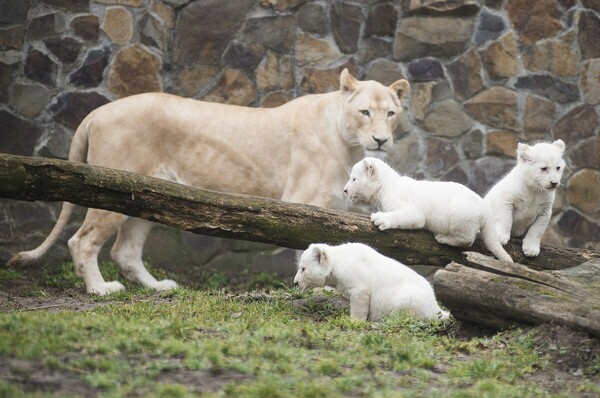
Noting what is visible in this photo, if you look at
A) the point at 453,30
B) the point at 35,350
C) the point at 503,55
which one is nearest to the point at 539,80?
the point at 503,55

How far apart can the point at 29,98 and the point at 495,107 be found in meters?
5.70

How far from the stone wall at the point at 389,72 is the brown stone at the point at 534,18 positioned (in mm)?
12

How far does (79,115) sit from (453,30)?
15.4 ft

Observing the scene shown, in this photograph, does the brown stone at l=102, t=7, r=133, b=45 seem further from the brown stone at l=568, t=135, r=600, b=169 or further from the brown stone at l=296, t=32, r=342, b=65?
the brown stone at l=568, t=135, r=600, b=169

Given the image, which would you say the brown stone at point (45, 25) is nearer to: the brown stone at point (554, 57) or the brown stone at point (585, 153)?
the brown stone at point (554, 57)

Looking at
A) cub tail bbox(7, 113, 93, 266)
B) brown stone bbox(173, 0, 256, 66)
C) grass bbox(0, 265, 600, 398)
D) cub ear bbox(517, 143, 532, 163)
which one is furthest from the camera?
brown stone bbox(173, 0, 256, 66)

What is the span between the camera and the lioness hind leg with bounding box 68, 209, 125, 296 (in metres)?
9.05

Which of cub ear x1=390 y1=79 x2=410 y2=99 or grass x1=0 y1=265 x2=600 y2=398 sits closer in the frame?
grass x1=0 y1=265 x2=600 y2=398

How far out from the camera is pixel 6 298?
8.40m

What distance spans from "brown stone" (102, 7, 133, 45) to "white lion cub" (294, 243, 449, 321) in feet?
17.0

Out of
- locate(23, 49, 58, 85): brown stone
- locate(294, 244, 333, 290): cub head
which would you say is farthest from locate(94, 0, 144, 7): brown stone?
locate(294, 244, 333, 290): cub head

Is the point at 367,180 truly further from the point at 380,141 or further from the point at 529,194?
the point at 380,141

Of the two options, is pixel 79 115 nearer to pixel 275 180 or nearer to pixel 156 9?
pixel 156 9

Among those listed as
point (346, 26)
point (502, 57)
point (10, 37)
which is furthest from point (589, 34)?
point (10, 37)
